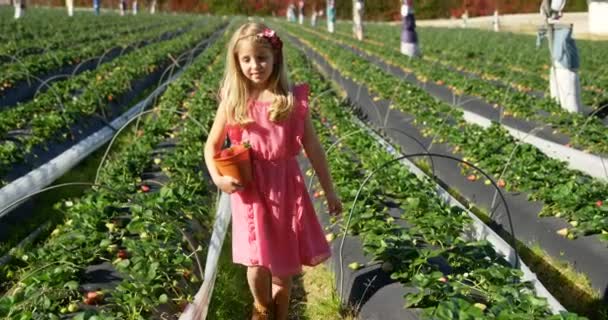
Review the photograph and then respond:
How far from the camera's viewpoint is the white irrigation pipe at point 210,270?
11.3 ft

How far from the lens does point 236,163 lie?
313 cm

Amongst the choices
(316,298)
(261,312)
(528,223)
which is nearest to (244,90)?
(261,312)

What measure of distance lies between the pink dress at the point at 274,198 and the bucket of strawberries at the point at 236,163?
0.45ft

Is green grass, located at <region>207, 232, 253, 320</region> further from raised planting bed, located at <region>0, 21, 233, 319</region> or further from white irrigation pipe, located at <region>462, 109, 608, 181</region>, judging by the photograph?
white irrigation pipe, located at <region>462, 109, 608, 181</region>

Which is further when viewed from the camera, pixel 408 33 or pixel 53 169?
pixel 408 33

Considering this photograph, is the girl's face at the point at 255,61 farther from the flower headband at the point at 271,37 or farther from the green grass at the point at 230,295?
the green grass at the point at 230,295

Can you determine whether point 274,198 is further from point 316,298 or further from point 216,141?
point 316,298

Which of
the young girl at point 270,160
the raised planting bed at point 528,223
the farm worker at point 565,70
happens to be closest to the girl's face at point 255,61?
the young girl at point 270,160

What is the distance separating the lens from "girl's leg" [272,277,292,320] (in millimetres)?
3479

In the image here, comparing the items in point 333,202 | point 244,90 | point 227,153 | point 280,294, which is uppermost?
point 244,90

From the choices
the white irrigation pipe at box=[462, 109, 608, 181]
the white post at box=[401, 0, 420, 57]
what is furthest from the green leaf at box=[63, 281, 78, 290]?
the white post at box=[401, 0, 420, 57]

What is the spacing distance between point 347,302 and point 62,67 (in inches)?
461

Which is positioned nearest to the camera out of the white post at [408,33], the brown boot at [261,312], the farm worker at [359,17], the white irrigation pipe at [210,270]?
the white irrigation pipe at [210,270]

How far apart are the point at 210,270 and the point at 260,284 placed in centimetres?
55
